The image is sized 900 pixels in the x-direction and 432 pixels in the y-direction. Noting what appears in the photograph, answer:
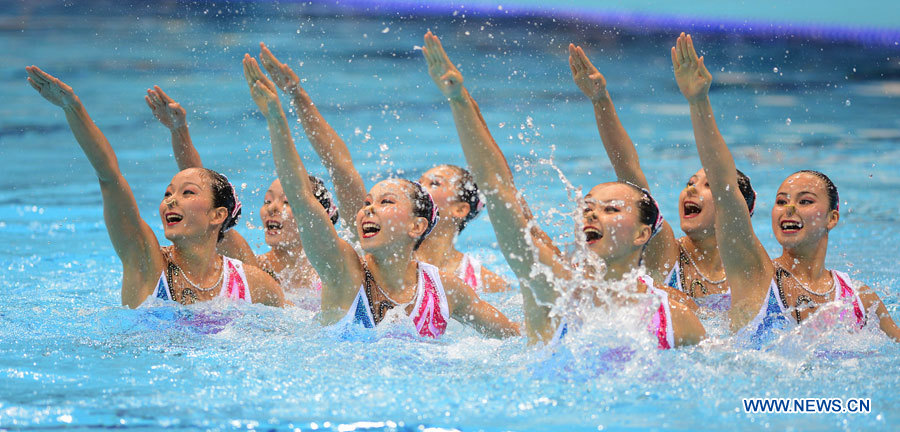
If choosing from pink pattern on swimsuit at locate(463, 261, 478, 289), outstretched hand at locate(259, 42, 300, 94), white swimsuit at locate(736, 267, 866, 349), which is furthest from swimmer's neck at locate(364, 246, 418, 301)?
white swimsuit at locate(736, 267, 866, 349)

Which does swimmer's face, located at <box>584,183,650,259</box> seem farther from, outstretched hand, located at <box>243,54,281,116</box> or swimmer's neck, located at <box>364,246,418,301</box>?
outstretched hand, located at <box>243,54,281,116</box>

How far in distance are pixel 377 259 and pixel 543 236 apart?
73 cm

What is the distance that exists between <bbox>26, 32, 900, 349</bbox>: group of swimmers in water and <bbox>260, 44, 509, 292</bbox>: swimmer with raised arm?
11mm

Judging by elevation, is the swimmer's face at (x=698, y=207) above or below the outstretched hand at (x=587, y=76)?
below

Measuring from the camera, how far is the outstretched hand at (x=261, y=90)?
3699 mm

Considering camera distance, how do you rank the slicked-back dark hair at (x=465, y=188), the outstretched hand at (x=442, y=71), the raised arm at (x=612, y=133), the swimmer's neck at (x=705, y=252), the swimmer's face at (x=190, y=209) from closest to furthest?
the outstretched hand at (x=442, y=71)
the swimmer's face at (x=190, y=209)
the raised arm at (x=612, y=133)
the swimmer's neck at (x=705, y=252)
the slicked-back dark hair at (x=465, y=188)

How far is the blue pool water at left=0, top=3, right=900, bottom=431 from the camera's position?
11.4 feet

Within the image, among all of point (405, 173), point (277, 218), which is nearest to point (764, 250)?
point (277, 218)

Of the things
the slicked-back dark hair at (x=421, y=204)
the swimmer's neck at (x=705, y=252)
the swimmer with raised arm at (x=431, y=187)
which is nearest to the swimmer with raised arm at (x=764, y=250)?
the swimmer's neck at (x=705, y=252)

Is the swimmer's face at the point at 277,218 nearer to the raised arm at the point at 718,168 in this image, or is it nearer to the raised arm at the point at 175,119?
the raised arm at the point at 175,119

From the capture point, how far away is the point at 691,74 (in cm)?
376

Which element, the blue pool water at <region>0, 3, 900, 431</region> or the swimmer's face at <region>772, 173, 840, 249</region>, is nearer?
the blue pool water at <region>0, 3, 900, 431</region>

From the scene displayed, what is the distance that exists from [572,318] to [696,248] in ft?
5.33

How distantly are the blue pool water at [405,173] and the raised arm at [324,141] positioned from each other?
2.12ft
